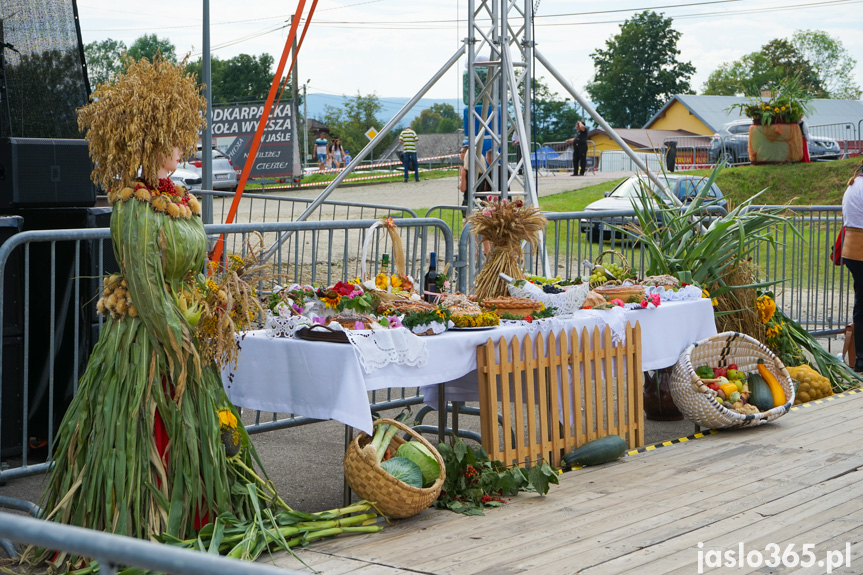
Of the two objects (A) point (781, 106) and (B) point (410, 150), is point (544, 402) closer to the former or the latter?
(A) point (781, 106)

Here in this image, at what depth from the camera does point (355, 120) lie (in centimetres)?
5778

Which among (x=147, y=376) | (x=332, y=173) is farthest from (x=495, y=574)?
(x=332, y=173)

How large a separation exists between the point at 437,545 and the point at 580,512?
831 millimetres

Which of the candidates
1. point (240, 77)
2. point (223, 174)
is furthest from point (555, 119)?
point (223, 174)

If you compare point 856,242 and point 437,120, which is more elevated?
point 437,120

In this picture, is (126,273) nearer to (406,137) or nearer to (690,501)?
(690,501)

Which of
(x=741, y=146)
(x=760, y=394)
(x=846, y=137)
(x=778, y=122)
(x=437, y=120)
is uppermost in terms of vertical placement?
(x=437, y=120)

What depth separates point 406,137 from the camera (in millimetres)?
28781

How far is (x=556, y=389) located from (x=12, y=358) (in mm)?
3055

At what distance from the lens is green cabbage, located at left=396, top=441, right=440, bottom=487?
462 centimetres

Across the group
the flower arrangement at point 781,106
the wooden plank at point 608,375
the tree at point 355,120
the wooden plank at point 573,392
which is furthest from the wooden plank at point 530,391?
the tree at point 355,120

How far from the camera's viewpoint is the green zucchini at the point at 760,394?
6633 mm

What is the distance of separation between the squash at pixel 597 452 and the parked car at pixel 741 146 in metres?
24.5

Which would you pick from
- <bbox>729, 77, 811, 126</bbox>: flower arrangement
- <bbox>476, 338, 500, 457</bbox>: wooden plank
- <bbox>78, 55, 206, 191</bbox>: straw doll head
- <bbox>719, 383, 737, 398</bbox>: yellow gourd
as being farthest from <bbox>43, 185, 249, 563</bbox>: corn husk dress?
<bbox>729, 77, 811, 126</bbox>: flower arrangement
